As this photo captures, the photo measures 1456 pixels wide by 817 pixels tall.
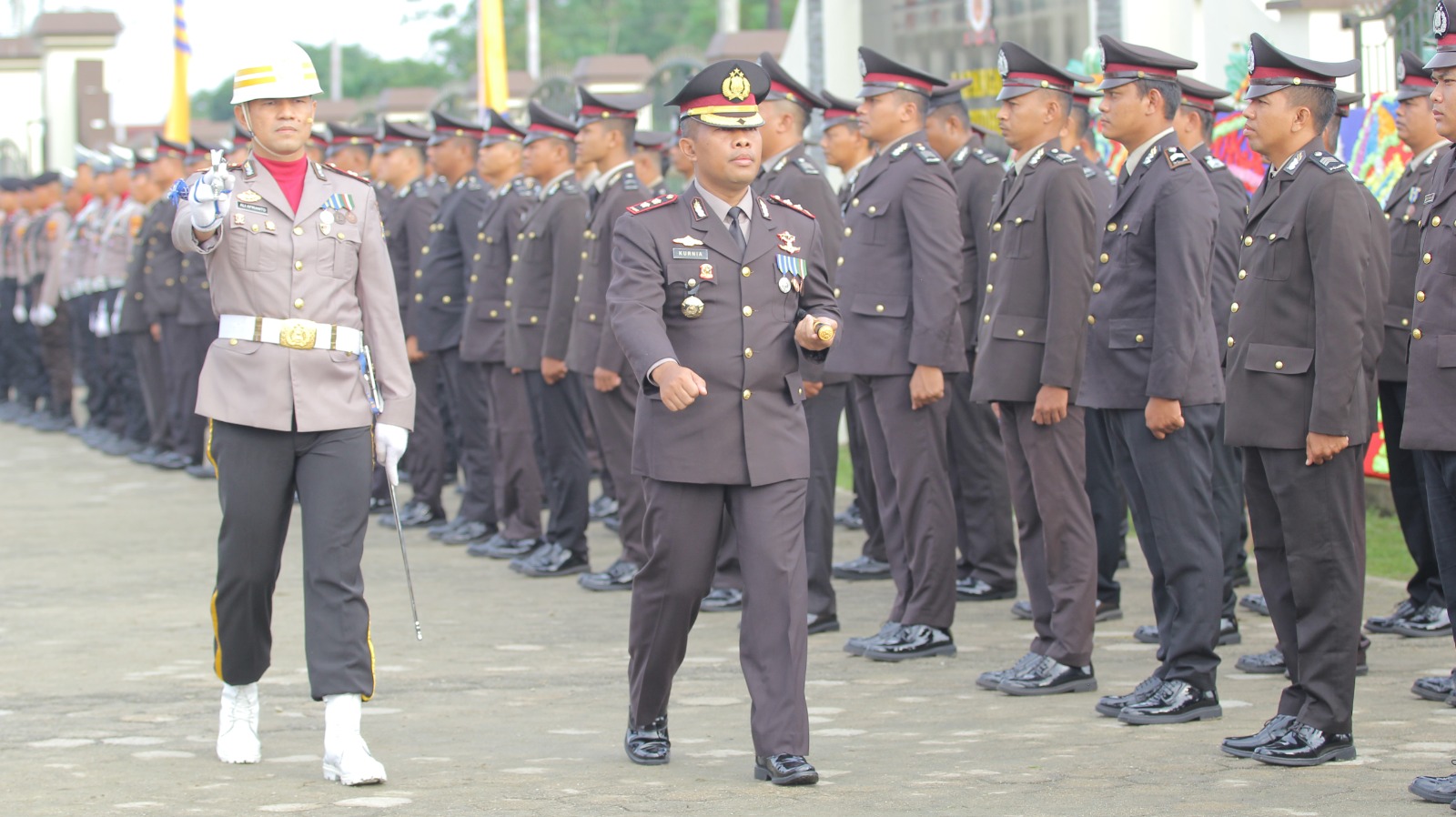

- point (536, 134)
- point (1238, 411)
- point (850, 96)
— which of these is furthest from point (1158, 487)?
point (850, 96)

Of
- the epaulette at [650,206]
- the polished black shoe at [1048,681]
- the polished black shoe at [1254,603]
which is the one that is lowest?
the polished black shoe at [1254,603]

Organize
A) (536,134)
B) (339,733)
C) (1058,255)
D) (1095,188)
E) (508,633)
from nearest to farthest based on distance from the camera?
(339,733) < (1058,255) < (1095,188) < (508,633) < (536,134)

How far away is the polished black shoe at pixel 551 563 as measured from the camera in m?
9.86

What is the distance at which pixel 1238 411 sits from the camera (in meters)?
5.79

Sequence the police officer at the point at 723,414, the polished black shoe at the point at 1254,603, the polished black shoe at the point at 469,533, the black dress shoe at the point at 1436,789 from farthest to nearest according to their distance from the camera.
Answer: the polished black shoe at the point at 469,533, the polished black shoe at the point at 1254,603, the police officer at the point at 723,414, the black dress shoe at the point at 1436,789

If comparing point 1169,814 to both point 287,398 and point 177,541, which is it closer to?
point 287,398

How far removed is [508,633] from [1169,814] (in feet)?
12.4

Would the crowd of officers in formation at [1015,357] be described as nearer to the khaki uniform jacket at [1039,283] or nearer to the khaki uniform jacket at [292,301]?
the khaki uniform jacket at [1039,283]

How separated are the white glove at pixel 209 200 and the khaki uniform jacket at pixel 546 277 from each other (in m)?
3.98

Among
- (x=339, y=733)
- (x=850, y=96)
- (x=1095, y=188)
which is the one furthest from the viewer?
(x=850, y=96)

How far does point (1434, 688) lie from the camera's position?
6.41 m

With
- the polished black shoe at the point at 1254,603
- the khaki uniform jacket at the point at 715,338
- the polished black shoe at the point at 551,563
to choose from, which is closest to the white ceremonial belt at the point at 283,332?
the khaki uniform jacket at the point at 715,338

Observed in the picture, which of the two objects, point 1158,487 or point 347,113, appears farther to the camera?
point 347,113

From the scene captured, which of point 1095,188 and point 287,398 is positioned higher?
point 1095,188
